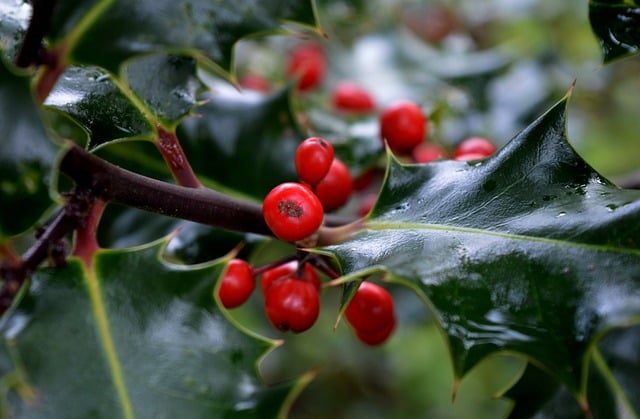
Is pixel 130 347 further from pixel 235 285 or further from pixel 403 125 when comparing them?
pixel 403 125

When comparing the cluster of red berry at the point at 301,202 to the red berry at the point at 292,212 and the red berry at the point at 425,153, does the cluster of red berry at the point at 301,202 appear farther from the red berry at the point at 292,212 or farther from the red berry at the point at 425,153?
the red berry at the point at 425,153

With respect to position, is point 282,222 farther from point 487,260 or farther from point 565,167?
point 565,167

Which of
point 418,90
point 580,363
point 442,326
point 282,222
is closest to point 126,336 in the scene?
point 282,222

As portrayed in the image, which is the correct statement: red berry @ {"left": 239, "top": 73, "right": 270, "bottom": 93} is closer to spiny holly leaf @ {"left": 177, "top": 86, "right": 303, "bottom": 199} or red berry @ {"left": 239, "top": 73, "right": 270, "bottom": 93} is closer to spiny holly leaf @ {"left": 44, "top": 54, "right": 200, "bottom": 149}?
spiny holly leaf @ {"left": 177, "top": 86, "right": 303, "bottom": 199}

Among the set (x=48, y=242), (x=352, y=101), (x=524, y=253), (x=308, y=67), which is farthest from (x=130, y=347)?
(x=308, y=67)

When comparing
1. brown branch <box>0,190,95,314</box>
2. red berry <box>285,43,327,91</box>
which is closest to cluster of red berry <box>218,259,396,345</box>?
brown branch <box>0,190,95,314</box>

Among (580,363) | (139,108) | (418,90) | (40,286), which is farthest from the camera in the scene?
(418,90)

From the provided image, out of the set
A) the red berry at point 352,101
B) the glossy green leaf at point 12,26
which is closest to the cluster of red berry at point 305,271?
the glossy green leaf at point 12,26
